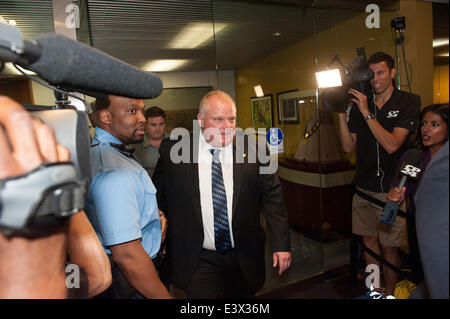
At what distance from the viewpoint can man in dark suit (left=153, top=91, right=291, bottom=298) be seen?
180 centimetres

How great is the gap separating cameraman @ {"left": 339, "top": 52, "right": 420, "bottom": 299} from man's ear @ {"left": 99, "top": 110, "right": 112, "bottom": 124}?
1.88 meters

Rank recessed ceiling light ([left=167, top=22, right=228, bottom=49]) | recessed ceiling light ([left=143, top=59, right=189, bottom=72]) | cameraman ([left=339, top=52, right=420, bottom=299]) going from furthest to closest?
recessed ceiling light ([left=167, top=22, right=228, bottom=49])
recessed ceiling light ([left=143, top=59, right=189, bottom=72])
cameraman ([left=339, top=52, right=420, bottom=299])

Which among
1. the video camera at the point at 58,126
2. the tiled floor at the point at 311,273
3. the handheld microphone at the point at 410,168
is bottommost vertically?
the tiled floor at the point at 311,273

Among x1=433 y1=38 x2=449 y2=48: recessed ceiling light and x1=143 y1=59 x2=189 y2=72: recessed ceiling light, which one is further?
x1=433 y1=38 x2=449 y2=48: recessed ceiling light

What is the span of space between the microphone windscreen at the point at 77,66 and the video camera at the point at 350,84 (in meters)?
2.30

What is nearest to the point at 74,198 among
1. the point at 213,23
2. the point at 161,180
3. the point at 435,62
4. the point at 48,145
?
the point at 48,145

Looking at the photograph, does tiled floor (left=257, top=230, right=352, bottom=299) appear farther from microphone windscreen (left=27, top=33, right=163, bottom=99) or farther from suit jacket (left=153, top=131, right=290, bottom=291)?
microphone windscreen (left=27, top=33, right=163, bottom=99)

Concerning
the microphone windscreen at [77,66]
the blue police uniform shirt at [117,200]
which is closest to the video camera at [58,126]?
the microphone windscreen at [77,66]

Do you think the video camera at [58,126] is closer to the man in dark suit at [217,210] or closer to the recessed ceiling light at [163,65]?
the man in dark suit at [217,210]

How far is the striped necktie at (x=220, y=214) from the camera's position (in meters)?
1.80

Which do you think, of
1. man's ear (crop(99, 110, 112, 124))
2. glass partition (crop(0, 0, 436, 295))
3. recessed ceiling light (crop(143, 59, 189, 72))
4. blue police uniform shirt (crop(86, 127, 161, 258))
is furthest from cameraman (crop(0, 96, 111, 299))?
recessed ceiling light (crop(143, 59, 189, 72))

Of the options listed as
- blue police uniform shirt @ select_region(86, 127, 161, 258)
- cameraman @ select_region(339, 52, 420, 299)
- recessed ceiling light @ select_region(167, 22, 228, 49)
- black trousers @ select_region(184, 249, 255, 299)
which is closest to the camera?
blue police uniform shirt @ select_region(86, 127, 161, 258)

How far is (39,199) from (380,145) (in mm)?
2589

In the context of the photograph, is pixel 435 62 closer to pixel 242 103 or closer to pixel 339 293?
pixel 242 103
